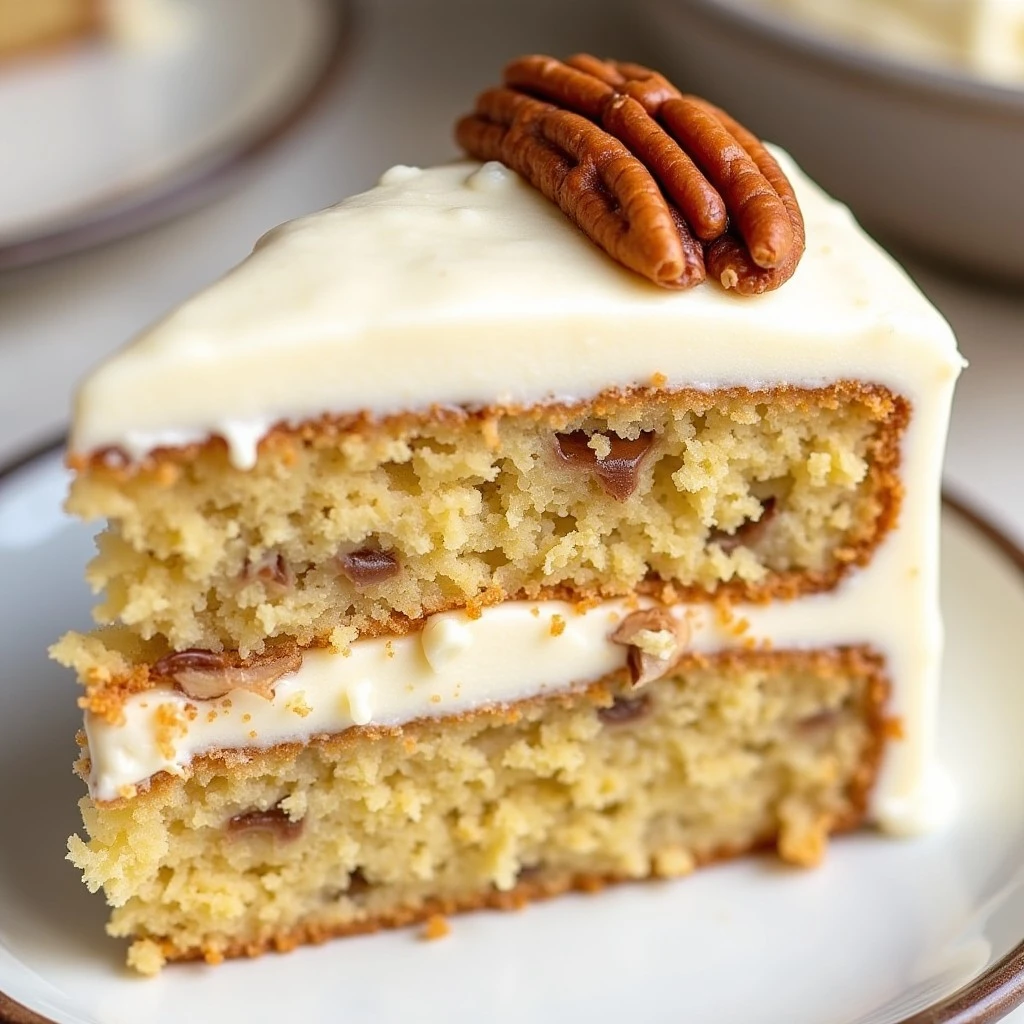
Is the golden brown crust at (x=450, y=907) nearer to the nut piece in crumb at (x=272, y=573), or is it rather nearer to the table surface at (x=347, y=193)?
the nut piece in crumb at (x=272, y=573)

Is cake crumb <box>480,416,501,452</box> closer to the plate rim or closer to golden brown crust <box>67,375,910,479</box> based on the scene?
golden brown crust <box>67,375,910,479</box>

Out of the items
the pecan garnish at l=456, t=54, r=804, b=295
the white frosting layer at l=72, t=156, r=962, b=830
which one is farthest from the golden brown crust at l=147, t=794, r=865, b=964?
the pecan garnish at l=456, t=54, r=804, b=295

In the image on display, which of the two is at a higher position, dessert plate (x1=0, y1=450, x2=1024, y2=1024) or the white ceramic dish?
the white ceramic dish

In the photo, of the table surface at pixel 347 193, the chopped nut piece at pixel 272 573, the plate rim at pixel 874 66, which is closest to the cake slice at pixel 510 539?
the chopped nut piece at pixel 272 573

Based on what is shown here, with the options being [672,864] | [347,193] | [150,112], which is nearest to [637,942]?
[672,864]

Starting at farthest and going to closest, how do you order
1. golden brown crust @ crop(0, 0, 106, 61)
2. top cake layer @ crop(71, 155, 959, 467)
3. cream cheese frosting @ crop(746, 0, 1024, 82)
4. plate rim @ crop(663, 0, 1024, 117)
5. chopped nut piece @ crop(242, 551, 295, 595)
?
golden brown crust @ crop(0, 0, 106, 61) → cream cheese frosting @ crop(746, 0, 1024, 82) → plate rim @ crop(663, 0, 1024, 117) → chopped nut piece @ crop(242, 551, 295, 595) → top cake layer @ crop(71, 155, 959, 467)

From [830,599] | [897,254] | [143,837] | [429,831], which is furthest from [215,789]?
[897,254]
